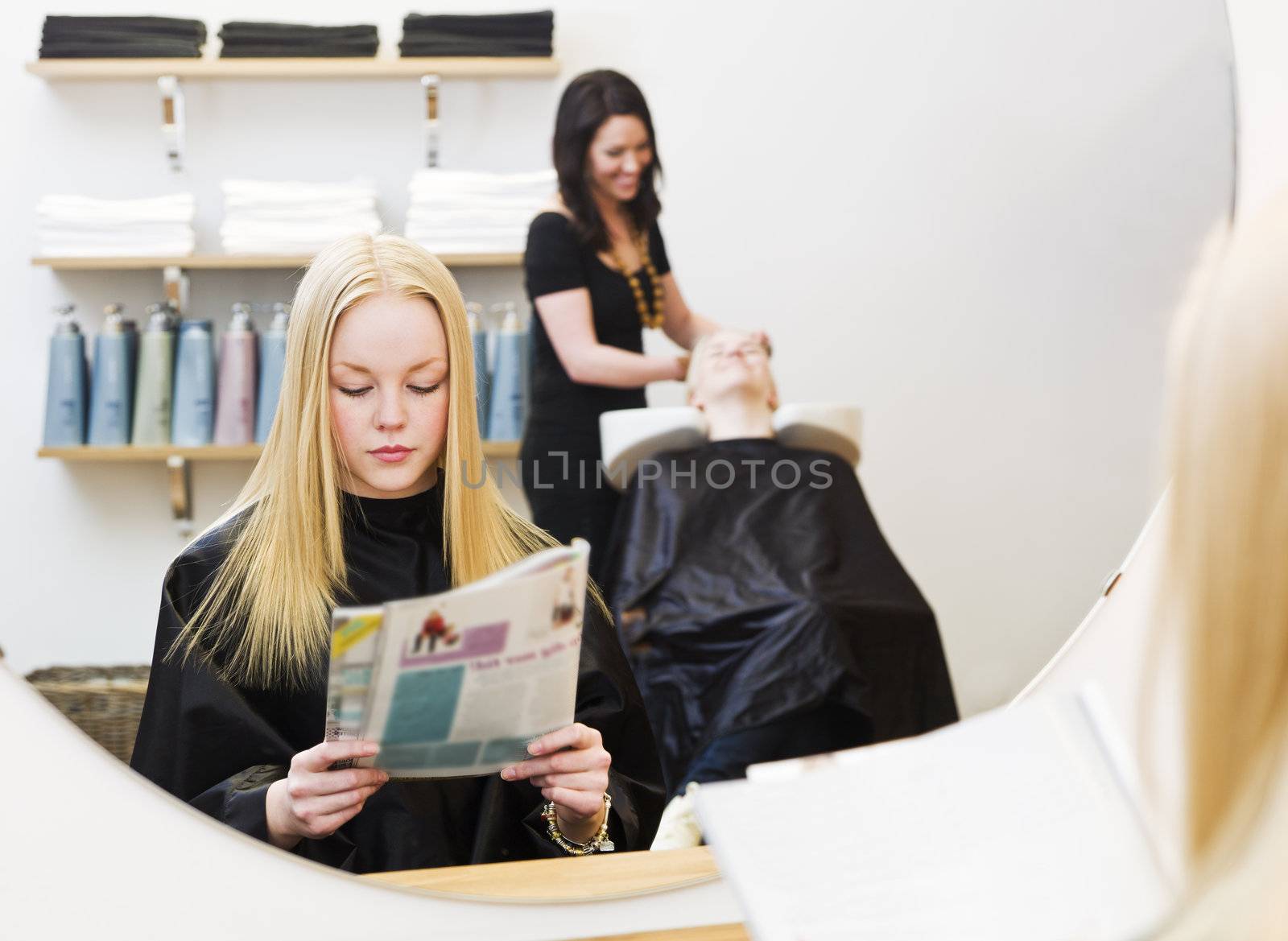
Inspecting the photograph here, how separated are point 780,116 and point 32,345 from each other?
665 millimetres

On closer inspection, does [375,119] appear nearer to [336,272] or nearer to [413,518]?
[336,272]

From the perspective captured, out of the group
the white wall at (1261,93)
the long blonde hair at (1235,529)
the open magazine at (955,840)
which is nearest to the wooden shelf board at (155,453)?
the open magazine at (955,840)

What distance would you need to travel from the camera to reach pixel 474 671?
0.85 metres

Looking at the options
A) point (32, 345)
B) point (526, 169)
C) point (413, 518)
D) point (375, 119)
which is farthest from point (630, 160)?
point (32, 345)

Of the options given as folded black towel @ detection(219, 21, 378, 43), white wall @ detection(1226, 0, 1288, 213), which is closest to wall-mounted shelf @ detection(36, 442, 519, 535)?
folded black towel @ detection(219, 21, 378, 43)

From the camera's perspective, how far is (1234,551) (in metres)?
0.64

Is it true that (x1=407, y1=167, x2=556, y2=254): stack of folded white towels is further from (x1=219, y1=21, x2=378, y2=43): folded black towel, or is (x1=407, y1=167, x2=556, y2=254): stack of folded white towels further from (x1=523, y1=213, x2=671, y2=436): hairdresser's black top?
(x1=219, y1=21, x2=378, y2=43): folded black towel

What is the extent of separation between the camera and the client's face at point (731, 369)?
1.06 m

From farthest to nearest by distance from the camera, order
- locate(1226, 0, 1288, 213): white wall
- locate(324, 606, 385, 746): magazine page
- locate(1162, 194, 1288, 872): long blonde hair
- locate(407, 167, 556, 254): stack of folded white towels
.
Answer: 1. locate(1226, 0, 1288, 213): white wall
2. locate(407, 167, 556, 254): stack of folded white towels
3. locate(324, 606, 385, 746): magazine page
4. locate(1162, 194, 1288, 872): long blonde hair

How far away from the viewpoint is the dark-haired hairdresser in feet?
3.24

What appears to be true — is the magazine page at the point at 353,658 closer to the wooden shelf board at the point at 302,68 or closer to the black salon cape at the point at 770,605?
the black salon cape at the point at 770,605

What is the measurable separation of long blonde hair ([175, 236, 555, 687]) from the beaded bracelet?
0.76 feet

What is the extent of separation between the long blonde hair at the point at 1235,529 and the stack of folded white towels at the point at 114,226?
72 cm

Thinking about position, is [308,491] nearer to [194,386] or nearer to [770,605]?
[194,386]
